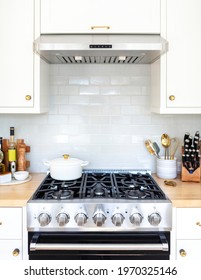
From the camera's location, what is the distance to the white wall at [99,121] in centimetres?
234

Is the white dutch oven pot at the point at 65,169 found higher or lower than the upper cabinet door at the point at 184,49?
lower

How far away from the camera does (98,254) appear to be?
1668mm

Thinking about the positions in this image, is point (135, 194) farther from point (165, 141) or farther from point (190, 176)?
point (165, 141)

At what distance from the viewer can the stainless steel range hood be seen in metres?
1.78

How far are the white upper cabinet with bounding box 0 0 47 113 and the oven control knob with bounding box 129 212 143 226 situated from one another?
931 millimetres

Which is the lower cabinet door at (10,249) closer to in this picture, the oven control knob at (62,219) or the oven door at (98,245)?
the oven door at (98,245)

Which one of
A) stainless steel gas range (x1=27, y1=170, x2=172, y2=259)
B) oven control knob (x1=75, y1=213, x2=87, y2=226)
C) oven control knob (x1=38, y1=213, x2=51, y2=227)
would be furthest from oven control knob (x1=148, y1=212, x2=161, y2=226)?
oven control knob (x1=38, y1=213, x2=51, y2=227)

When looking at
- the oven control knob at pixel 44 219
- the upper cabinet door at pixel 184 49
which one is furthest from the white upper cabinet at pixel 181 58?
the oven control knob at pixel 44 219

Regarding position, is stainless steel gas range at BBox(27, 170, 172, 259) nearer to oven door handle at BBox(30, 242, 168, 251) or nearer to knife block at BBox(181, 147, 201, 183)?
oven door handle at BBox(30, 242, 168, 251)

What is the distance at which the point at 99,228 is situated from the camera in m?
1.68

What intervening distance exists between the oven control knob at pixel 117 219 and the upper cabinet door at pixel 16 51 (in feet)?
3.05

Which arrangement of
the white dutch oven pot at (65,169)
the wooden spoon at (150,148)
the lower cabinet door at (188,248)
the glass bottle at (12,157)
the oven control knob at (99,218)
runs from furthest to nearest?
the wooden spoon at (150,148) < the glass bottle at (12,157) < the white dutch oven pot at (65,169) < the lower cabinet door at (188,248) < the oven control knob at (99,218)
